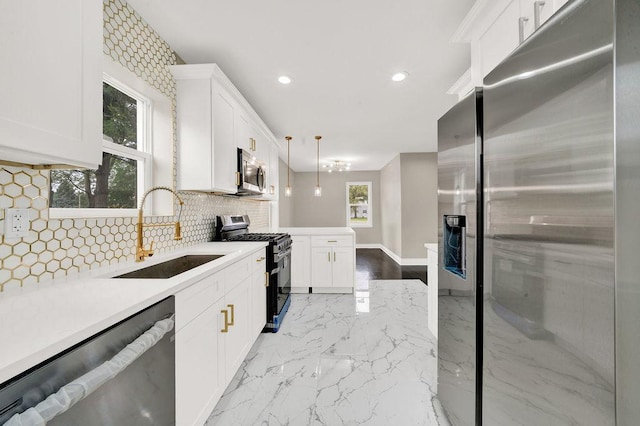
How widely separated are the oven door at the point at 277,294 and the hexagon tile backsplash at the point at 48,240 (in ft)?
3.77

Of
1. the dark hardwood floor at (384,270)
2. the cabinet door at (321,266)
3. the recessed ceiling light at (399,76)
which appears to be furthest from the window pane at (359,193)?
the recessed ceiling light at (399,76)

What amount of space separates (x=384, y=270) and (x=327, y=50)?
14.2 feet

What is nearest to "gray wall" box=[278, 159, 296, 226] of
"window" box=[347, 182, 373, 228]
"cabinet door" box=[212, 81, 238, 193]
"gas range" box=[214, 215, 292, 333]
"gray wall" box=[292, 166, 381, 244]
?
"gray wall" box=[292, 166, 381, 244]

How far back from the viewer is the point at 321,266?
12.8 feet

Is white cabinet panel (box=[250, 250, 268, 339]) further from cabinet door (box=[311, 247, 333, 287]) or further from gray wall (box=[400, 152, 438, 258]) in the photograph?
gray wall (box=[400, 152, 438, 258])

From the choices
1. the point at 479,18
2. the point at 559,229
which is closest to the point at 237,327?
the point at 559,229

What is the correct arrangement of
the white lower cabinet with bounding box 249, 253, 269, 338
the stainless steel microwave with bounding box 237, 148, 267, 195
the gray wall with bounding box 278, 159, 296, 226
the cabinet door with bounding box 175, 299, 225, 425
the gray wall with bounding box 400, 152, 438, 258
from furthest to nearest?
the gray wall with bounding box 278, 159, 296, 226 → the gray wall with bounding box 400, 152, 438, 258 → the stainless steel microwave with bounding box 237, 148, 267, 195 → the white lower cabinet with bounding box 249, 253, 269, 338 → the cabinet door with bounding box 175, 299, 225, 425

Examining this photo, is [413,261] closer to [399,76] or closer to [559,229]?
[399,76]

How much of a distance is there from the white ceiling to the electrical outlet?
148 cm

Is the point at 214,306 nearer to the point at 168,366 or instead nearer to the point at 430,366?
the point at 168,366

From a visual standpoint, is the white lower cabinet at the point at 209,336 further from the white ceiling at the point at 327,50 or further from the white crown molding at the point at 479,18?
the white crown molding at the point at 479,18

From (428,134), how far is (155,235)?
432 centimetres

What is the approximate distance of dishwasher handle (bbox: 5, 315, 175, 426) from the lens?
1.88 ft

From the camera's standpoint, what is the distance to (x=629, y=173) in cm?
58
